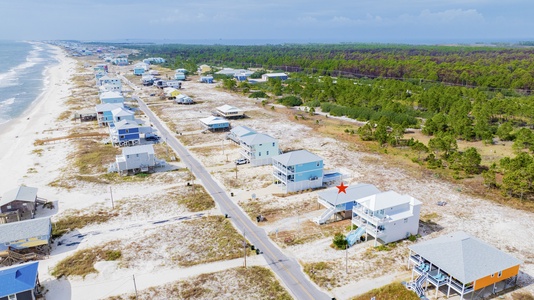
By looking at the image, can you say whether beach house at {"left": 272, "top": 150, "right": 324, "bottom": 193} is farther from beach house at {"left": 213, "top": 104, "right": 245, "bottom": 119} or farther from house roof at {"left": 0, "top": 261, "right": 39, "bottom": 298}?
beach house at {"left": 213, "top": 104, "right": 245, "bottom": 119}

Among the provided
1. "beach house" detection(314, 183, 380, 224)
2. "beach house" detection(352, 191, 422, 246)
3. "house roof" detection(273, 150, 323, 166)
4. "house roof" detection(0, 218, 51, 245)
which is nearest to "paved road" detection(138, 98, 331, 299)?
"beach house" detection(314, 183, 380, 224)

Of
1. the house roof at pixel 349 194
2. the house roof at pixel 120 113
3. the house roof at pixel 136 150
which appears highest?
the house roof at pixel 120 113

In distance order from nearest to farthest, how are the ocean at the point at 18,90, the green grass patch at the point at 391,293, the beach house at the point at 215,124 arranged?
the green grass patch at the point at 391,293
the beach house at the point at 215,124
the ocean at the point at 18,90

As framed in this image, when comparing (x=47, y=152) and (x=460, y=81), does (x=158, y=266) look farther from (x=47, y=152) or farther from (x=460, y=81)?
(x=460, y=81)

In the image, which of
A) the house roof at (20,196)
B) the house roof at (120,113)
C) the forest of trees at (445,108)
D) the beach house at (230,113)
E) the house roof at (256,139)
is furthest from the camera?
the beach house at (230,113)

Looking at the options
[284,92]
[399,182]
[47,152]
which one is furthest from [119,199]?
[284,92]

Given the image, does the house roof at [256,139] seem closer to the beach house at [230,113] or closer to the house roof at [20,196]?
the house roof at [20,196]

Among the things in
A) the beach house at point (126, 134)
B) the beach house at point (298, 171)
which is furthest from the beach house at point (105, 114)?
the beach house at point (298, 171)
